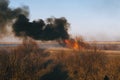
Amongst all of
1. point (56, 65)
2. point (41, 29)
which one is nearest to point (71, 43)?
point (41, 29)

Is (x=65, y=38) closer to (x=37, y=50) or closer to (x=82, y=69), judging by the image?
(x=82, y=69)

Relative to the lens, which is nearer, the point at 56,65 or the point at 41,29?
the point at 41,29

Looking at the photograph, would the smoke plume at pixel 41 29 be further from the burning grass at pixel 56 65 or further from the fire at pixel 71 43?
the burning grass at pixel 56 65

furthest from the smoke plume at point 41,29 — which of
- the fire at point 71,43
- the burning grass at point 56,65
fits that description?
the burning grass at point 56,65

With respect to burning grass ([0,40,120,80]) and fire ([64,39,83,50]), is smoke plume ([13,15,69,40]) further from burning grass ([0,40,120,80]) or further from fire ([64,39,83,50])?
burning grass ([0,40,120,80])

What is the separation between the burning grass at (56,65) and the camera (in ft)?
321

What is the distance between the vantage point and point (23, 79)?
9931 centimetres

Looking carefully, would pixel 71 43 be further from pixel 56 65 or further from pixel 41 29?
pixel 56 65

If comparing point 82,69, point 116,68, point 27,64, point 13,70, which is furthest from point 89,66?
point 13,70

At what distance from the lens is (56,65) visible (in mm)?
142000

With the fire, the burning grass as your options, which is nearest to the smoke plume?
the fire

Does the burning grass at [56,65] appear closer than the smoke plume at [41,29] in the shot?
No

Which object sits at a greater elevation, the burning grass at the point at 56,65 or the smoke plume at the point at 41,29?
the smoke plume at the point at 41,29

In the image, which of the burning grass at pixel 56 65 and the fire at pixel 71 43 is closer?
the fire at pixel 71 43
